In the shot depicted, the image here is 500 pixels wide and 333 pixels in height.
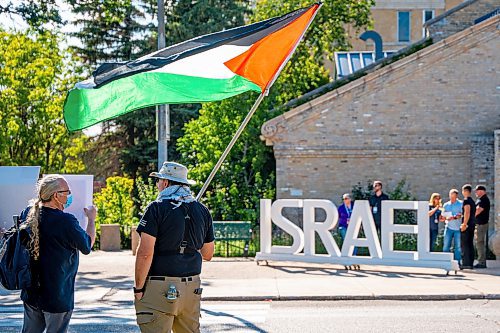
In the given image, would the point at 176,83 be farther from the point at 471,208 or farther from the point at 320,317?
the point at 471,208

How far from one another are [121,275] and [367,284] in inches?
208

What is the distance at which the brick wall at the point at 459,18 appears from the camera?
1204 inches

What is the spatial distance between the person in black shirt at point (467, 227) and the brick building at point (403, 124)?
278 inches

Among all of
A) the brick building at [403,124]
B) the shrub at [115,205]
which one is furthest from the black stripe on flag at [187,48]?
the shrub at [115,205]

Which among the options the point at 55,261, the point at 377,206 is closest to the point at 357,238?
the point at 377,206

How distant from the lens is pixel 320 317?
1197 cm

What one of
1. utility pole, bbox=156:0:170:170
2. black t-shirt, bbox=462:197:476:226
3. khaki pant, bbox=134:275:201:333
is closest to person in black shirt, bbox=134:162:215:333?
khaki pant, bbox=134:275:201:333

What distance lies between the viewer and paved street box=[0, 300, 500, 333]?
11.0 m

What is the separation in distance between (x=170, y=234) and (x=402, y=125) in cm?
1935

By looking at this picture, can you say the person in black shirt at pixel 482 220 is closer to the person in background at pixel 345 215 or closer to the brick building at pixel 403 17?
the person in background at pixel 345 215

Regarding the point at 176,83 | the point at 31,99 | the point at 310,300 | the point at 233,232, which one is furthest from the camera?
the point at 31,99

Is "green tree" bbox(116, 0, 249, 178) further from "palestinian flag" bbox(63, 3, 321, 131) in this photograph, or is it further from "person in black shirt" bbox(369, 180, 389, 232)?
"palestinian flag" bbox(63, 3, 321, 131)

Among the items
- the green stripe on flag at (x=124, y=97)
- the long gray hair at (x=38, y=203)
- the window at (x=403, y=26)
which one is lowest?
the long gray hair at (x=38, y=203)

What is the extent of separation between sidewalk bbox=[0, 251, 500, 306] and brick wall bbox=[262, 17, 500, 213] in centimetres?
587
